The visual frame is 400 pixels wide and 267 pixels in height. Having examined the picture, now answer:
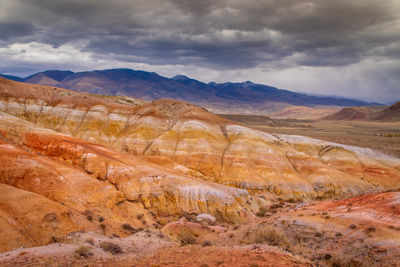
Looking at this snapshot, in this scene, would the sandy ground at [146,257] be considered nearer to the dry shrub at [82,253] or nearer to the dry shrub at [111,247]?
the dry shrub at [82,253]

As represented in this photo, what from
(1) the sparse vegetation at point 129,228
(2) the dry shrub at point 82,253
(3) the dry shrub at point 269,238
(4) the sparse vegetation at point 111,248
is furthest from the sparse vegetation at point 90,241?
(3) the dry shrub at point 269,238

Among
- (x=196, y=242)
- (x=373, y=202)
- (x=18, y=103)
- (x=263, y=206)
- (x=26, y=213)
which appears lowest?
(x=263, y=206)

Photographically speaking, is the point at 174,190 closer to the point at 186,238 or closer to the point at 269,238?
the point at 186,238

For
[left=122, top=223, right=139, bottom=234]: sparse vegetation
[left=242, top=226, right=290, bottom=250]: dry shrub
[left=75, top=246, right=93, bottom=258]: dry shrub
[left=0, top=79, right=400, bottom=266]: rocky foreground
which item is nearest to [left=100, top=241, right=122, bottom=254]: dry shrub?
[left=0, top=79, right=400, bottom=266]: rocky foreground

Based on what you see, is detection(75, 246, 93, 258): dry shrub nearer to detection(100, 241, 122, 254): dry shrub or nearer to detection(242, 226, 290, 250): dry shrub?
detection(100, 241, 122, 254): dry shrub

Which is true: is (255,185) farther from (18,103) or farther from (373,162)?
(18,103)

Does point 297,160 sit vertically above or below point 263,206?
above

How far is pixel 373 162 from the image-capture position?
2530 inches

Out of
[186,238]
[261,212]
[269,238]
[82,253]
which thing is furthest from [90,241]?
[261,212]

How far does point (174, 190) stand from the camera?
3575cm

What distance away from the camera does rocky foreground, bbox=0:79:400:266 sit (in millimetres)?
16969

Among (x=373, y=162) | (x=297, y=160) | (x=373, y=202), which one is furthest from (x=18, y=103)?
(x=373, y=162)

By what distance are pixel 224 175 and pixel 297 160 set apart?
17834mm

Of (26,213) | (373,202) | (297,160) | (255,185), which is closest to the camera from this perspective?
(26,213)
